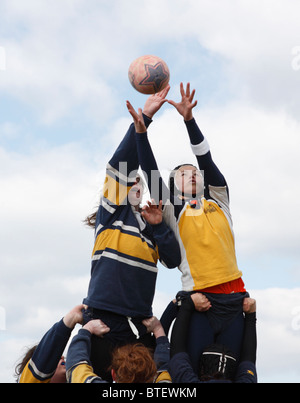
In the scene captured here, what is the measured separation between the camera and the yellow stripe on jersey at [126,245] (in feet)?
17.7

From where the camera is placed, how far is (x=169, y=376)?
4789 mm

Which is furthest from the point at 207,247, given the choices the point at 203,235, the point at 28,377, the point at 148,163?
the point at 28,377

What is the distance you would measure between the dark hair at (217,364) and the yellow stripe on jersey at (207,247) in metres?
0.66

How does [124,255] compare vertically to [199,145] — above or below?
below

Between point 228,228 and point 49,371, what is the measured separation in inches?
94.0

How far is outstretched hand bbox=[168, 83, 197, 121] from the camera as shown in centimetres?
561

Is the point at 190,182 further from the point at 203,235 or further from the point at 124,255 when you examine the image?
the point at 124,255

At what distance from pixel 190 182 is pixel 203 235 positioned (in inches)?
25.3

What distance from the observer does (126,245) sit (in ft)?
17.7

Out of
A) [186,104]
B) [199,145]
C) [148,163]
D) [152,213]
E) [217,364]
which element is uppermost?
[186,104]

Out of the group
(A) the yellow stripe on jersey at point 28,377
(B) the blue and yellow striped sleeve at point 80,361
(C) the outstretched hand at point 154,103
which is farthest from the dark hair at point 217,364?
(C) the outstretched hand at point 154,103

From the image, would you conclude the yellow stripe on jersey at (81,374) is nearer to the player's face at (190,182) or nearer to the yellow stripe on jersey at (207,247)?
the yellow stripe on jersey at (207,247)
